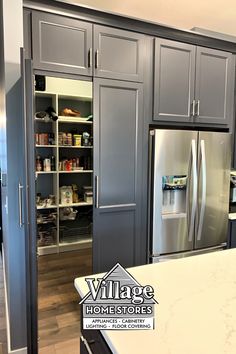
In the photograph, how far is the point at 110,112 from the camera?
82.5 inches

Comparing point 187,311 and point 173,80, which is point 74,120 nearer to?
point 173,80

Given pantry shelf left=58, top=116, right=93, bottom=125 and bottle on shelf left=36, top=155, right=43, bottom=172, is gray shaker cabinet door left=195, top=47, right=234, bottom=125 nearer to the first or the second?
pantry shelf left=58, top=116, right=93, bottom=125

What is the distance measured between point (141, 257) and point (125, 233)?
0.89ft

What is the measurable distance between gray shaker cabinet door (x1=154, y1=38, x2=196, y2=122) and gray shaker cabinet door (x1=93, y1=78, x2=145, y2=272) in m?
0.20

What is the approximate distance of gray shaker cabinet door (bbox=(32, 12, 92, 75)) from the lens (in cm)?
182

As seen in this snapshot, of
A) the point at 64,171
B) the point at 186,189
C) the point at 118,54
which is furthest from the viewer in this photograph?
the point at 64,171

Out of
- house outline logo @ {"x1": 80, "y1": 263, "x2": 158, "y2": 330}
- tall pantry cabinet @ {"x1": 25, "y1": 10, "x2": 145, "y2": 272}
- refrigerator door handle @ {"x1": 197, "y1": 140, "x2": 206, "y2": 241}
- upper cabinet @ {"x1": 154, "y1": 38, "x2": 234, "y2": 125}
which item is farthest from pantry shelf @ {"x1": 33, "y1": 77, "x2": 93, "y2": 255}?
house outline logo @ {"x1": 80, "y1": 263, "x2": 158, "y2": 330}

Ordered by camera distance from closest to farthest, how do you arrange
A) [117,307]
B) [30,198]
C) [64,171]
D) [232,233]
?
[117,307] → [30,198] → [64,171] → [232,233]

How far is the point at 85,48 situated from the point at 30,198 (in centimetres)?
119

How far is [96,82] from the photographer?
2.03 m

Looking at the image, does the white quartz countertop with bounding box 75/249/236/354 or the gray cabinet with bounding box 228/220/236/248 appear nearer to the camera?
the white quartz countertop with bounding box 75/249/236/354

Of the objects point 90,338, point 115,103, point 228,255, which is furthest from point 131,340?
point 115,103

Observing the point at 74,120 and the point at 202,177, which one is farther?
the point at 202,177

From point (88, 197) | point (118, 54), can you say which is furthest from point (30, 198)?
point (118, 54)
